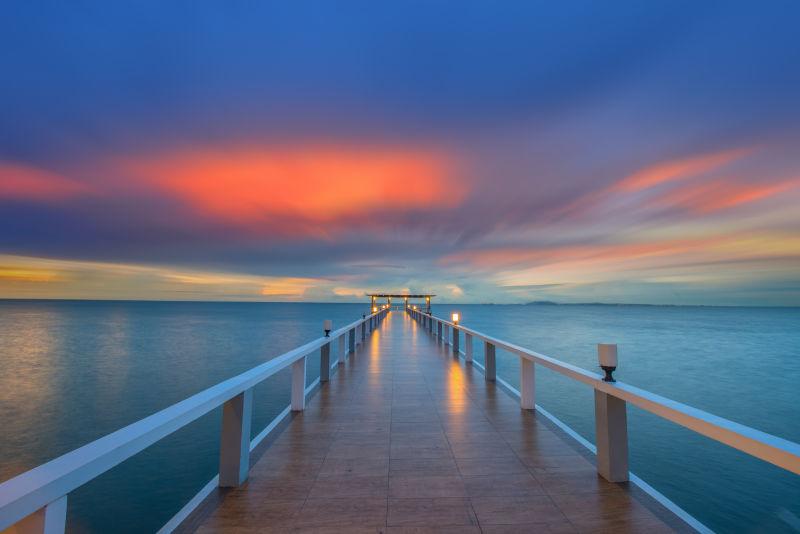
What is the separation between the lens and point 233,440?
2967 millimetres

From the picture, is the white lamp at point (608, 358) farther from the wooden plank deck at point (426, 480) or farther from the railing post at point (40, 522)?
the railing post at point (40, 522)

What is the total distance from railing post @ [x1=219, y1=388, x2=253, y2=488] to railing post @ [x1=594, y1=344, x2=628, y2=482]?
2.88 meters

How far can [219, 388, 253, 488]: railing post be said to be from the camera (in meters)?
2.91

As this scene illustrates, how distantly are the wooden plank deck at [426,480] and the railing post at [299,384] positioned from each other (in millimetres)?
180

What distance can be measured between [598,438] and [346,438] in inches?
99.1

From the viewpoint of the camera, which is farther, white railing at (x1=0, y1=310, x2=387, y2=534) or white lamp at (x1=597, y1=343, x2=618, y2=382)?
white lamp at (x1=597, y1=343, x2=618, y2=382)

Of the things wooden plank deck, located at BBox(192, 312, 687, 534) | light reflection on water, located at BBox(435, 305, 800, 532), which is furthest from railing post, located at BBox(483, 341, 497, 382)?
light reflection on water, located at BBox(435, 305, 800, 532)

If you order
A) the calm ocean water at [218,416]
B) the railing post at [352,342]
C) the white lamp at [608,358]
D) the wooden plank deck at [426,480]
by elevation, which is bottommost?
the calm ocean water at [218,416]

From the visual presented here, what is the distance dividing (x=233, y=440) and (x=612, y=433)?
3.13 meters

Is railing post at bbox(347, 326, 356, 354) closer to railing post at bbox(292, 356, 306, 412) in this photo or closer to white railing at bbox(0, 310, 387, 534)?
railing post at bbox(292, 356, 306, 412)

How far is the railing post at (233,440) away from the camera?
2.91 m

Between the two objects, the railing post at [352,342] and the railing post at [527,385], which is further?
the railing post at [352,342]

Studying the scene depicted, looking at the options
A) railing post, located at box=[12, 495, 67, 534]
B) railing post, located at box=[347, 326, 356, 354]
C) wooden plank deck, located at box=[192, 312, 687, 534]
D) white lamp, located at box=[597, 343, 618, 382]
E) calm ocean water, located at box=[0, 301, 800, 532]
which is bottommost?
calm ocean water, located at box=[0, 301, 800, 532]

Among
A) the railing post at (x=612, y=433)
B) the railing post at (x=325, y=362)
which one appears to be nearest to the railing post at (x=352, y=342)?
the railing post at (x=325, y=362)
